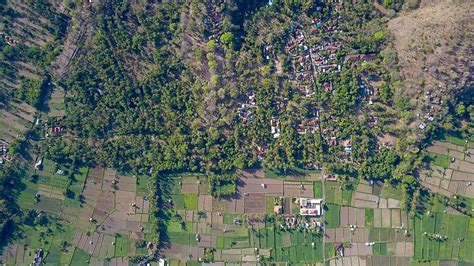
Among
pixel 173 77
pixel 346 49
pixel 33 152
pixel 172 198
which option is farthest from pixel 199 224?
pixel 346 49

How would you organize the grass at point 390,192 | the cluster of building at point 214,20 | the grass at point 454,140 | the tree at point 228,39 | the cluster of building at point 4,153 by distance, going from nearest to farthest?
1. the cluster of building at point 214,20
2. the tree at point 228,39
3. the grass at point 454,140
4. the grass at point 390,192
5. the cluster of building at point 4,153

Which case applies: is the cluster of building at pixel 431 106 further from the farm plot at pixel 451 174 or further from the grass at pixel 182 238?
the grass at pixel 182 238

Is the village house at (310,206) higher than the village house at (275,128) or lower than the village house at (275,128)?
lower

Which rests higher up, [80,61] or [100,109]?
[80,61]

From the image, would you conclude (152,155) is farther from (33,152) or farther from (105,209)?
(33,152)

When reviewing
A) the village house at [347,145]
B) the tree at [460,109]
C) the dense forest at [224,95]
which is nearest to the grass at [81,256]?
the dense forest at [224,95]

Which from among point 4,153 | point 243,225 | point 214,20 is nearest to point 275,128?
point 243,225
